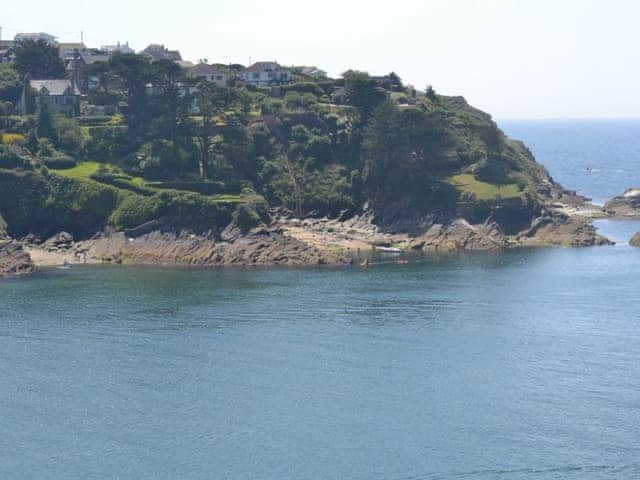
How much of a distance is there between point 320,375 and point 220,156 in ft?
266

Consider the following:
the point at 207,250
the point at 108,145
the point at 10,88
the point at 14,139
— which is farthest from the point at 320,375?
the point at 10,88

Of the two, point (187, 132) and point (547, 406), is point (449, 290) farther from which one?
point (187, 132)

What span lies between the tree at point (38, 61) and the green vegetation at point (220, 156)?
0.32 m

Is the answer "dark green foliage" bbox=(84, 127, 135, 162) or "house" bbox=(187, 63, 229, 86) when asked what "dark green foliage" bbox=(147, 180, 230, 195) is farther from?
"house" bbox=(187, 63, 229, 86)

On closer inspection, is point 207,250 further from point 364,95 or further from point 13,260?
point 364,95

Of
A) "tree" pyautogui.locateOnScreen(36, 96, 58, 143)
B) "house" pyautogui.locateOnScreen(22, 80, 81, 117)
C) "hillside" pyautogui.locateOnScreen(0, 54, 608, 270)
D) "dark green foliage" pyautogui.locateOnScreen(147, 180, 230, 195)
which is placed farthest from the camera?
"house" pyautogui.locateOnScreen(22, 80, 81, 117)

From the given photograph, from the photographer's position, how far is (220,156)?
165m

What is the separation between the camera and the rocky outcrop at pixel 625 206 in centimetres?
18706

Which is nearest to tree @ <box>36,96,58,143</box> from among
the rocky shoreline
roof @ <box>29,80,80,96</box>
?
roof @ <box>29,80,80,96</box>

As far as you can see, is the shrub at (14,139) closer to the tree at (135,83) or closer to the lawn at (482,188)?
the tree at (135,83)

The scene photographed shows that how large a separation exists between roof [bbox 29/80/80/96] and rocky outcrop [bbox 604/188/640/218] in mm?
88414

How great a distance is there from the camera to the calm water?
2825 inches

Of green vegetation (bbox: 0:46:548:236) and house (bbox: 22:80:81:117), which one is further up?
house (bbox: 22:80:81:117)

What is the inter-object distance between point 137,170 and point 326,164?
29407mm
